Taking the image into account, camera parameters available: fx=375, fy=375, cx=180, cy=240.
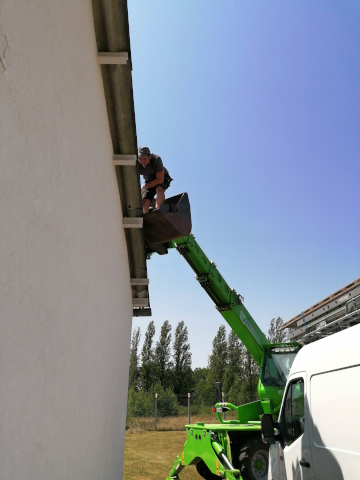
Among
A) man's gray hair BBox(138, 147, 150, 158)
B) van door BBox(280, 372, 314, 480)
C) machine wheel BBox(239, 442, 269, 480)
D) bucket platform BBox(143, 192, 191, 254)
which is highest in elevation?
man's gray hair BBox(138, 147, 150, 158)

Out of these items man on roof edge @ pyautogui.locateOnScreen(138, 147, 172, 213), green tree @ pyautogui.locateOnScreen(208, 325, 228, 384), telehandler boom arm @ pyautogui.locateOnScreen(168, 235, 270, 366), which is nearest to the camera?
man on roof edge @ pyautogui.locateOnScreen(138, 147, 172, 213)

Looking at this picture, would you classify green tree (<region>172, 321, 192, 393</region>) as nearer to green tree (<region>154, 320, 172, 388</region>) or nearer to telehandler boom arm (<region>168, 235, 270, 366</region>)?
green tree (<region>154, 320, 172, 388</region>)

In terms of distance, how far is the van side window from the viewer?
409cm

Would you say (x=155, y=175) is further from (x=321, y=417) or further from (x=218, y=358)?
(x=218, y=358)

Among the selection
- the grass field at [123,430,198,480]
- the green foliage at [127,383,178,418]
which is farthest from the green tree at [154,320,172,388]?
the grass field at [123,430,198,480]

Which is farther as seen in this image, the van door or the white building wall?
the van door

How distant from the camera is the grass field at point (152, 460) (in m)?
8.77

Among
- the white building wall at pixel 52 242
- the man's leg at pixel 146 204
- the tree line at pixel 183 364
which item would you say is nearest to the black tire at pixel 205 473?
the white building wall at pixel 52 242

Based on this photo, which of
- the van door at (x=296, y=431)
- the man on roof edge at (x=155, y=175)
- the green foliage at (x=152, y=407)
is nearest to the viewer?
the van door at (x=296, y=431)

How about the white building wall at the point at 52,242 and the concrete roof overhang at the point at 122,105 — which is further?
the concrete roof overhang at the point at 122,105

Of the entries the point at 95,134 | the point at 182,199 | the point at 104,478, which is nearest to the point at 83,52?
the point at 95,134

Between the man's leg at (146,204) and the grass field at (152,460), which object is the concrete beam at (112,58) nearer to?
the man's leg at (146,204)

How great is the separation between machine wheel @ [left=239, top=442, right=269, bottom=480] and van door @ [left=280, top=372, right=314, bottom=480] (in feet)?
10.4

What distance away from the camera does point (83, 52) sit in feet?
9.53
